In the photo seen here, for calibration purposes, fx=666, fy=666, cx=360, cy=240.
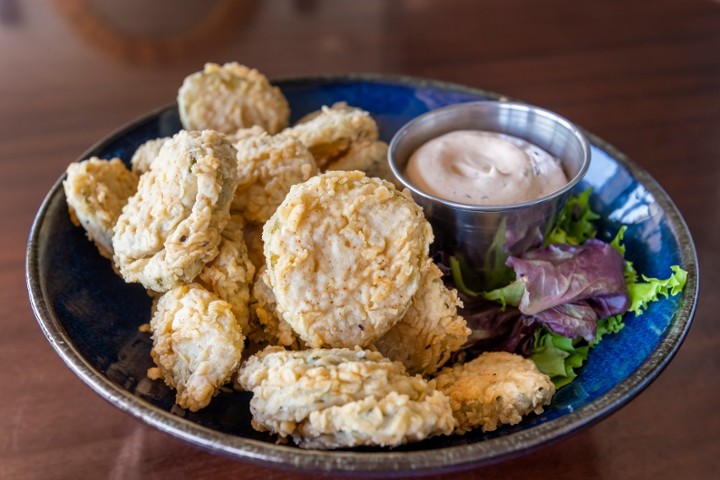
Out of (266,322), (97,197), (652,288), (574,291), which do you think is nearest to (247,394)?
(266,322)

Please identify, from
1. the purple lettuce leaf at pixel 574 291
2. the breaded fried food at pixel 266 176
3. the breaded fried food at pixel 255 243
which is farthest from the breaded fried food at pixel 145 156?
the purple lettuce leaf at pixel 574 291

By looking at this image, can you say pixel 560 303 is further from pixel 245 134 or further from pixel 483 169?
pixel 245 134

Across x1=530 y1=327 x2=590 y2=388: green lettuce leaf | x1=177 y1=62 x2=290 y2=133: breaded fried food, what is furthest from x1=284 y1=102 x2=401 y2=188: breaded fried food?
x1=530 y1=327 x2=590 y2=388: green lettuce leaf

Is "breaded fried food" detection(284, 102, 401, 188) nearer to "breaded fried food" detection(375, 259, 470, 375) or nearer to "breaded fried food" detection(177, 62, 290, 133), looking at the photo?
"breaded fried food" detection(177, 62, 290, 133)

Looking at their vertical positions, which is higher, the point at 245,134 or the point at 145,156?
the point at 245,134

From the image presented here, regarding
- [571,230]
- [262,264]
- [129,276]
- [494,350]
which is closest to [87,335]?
[129,276]

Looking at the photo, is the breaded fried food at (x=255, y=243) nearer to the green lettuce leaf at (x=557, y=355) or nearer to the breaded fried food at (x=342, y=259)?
the breaded fried food at (x=342, y=259)

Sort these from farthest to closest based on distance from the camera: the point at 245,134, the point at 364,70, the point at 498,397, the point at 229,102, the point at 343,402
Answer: the point at 364,70, the point at 229,102, the point at 245,134, the point at 498,397, the point at 343,402
